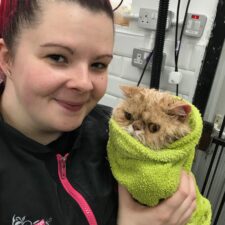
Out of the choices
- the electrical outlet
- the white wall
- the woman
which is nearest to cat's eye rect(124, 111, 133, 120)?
the woman

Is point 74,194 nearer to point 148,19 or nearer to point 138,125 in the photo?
point 138,125

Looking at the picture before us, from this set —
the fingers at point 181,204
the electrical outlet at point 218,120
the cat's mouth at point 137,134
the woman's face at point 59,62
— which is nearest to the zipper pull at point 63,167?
the woman's face at point 59,62

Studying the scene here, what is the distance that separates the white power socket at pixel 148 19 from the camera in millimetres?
1554

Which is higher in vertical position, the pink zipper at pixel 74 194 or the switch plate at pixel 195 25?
the switch plate at pixel 195 25

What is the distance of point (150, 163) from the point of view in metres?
0.77

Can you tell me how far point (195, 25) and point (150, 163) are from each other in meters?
0.97

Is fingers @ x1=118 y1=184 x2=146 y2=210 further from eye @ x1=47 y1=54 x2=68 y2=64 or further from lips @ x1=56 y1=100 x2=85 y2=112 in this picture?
eye @ x1=47 y1=54 x2=68 y2=64

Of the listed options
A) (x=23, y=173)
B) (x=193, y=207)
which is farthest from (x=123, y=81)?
(x=23, y=173)

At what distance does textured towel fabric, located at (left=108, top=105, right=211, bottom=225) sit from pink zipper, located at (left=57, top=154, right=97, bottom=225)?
126 mm

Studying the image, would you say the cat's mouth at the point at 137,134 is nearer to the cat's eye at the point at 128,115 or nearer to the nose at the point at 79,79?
the cat's eye at the point at 128,115

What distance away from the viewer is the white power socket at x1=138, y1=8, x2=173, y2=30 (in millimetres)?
1554

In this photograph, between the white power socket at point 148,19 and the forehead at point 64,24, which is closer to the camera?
the forehead at point 64,24

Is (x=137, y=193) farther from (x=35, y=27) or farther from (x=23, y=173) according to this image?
(x=35, y=27)

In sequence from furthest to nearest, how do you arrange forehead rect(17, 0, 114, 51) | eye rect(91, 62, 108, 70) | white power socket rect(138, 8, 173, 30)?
white power socket rect(138, 8, 173, 30) < eye rect(91, 62, 108, 70) < forehead rect(17, 0, 114, 51)
